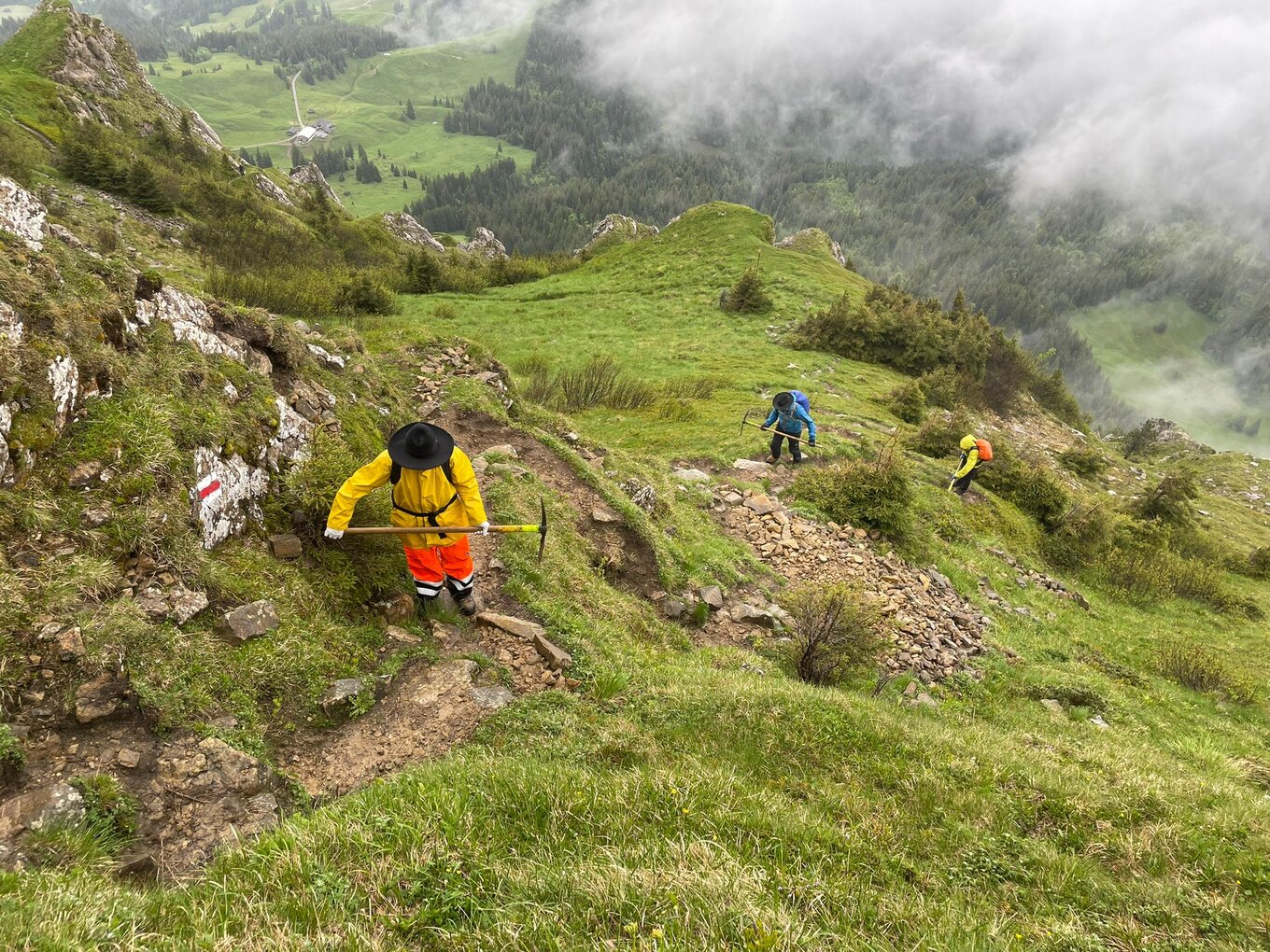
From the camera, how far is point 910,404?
3027 cm

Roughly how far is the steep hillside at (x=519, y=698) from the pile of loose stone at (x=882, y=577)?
0.35 feet

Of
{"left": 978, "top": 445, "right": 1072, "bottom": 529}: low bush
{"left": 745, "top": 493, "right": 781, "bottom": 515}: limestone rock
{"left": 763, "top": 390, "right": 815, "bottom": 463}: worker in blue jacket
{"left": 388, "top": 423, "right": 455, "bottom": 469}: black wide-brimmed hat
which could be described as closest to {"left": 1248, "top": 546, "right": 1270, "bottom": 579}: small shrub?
{"left": 978, "top": 445, "right": 1072, "bottom": 529}: low bush

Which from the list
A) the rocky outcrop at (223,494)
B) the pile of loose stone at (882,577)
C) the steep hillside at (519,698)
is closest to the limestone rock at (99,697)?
the steep hillside at (519,698)

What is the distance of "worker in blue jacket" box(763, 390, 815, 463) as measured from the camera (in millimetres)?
18328

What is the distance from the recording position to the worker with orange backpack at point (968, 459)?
746 inches

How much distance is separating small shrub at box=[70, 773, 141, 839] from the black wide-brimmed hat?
3940mm

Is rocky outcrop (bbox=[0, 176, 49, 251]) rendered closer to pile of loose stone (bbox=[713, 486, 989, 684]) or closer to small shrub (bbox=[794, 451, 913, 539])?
pile of loose stone (bbox=[713, 486, 989, 684])

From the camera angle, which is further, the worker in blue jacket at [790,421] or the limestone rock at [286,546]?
the worker in blue jacket at [790,421]

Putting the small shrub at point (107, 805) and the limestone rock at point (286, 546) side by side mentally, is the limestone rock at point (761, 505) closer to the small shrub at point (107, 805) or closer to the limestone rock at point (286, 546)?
the limestone rock at point (286, 546)

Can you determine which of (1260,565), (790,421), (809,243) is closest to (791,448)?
(790,421)

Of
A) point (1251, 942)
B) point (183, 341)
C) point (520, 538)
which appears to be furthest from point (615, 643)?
point (183, 341)

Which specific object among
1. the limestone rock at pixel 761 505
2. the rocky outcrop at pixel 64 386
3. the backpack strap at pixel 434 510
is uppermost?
the rocky outcrop at pixel 64 386

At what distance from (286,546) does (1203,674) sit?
64.3 feet

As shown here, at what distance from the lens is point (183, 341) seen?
7.77m
